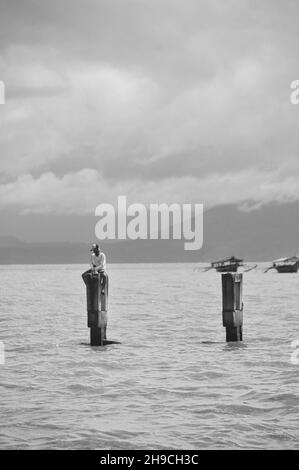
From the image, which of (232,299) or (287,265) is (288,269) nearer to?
(287,265)

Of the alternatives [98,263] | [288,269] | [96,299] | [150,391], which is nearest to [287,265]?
[288,269]

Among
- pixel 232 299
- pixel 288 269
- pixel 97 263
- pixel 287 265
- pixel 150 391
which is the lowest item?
pixel 150 391

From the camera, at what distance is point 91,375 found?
66.2 feet

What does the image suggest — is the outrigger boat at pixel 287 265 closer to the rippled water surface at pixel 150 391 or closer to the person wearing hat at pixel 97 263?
the rippled water surface at pixel 150 391

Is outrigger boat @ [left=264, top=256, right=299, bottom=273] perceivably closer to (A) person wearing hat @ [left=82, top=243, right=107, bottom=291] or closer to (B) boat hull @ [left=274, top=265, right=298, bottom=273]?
(B) boat hull @ [left=274, top=265, right=298, bottom=273]

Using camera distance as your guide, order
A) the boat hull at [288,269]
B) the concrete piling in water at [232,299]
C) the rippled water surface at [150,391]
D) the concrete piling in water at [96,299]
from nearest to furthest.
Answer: the rippled water surface at [150,391] → the concrete piling in water at [96,299] → the concrete piling in water at [232,299] → the boat hull at [288,269]

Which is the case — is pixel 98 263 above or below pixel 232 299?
above

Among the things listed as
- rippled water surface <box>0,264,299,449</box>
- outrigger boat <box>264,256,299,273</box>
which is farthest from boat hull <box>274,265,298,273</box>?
rippled water surface <box>0,264,299,449</box>

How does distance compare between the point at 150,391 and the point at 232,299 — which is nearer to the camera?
the point at 150,391

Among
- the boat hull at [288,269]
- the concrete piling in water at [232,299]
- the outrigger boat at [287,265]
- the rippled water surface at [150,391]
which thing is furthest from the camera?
the outrigger boat at [287,265]

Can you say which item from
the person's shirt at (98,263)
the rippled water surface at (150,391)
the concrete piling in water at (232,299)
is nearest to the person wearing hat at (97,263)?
the person's shirt at (98,263)

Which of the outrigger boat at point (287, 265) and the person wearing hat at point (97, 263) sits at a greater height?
the outrigger boat at point (287, 265)

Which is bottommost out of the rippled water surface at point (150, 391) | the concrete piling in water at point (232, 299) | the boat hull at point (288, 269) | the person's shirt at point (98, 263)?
the rippled water surface at point (150, 391)

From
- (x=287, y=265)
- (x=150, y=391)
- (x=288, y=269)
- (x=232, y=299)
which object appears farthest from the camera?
(x=287, y=265)
